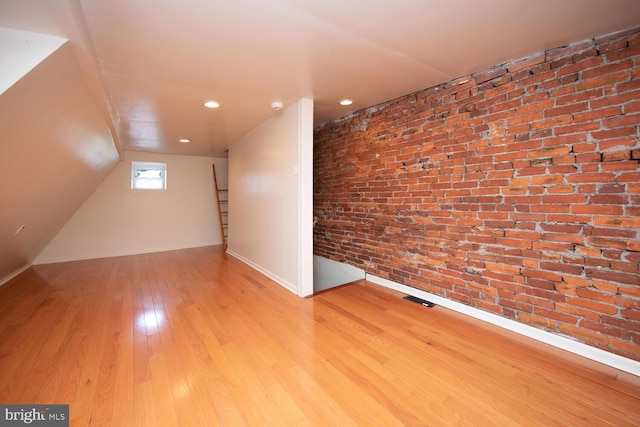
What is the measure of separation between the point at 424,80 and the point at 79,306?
164 inches

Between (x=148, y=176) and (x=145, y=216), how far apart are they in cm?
88

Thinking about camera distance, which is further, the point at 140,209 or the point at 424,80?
the point at 140,209

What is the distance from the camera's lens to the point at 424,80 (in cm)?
241

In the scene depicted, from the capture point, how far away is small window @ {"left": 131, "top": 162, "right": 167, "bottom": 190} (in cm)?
539

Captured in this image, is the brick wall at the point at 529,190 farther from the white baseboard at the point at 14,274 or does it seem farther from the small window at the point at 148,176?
the white baseboard at the point at 14,274

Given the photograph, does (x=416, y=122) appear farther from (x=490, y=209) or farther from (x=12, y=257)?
(x=12, y=257)

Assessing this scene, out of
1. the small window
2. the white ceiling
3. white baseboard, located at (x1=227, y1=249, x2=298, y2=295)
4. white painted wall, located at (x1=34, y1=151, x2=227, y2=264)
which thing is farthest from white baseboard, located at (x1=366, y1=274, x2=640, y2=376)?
the small window

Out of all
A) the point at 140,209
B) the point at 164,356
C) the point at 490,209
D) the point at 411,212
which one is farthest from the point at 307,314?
the point at 140,209

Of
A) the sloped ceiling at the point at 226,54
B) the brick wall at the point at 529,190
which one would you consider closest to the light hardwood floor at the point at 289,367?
the brick wall at the point at 529,190

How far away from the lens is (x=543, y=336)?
1936 millimetres

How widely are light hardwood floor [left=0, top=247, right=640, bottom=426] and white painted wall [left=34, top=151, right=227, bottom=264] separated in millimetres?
2400

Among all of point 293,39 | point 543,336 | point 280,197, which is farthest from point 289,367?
point 293,39

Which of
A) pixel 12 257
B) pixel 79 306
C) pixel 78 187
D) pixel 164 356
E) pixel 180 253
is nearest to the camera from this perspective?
pixel 164 356

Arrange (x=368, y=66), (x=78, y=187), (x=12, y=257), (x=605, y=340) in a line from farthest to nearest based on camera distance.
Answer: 1. (x=78, y=187)
2. (x=12, y=257)
3. (x=368, y=66)
4. (x=605, y=340)
